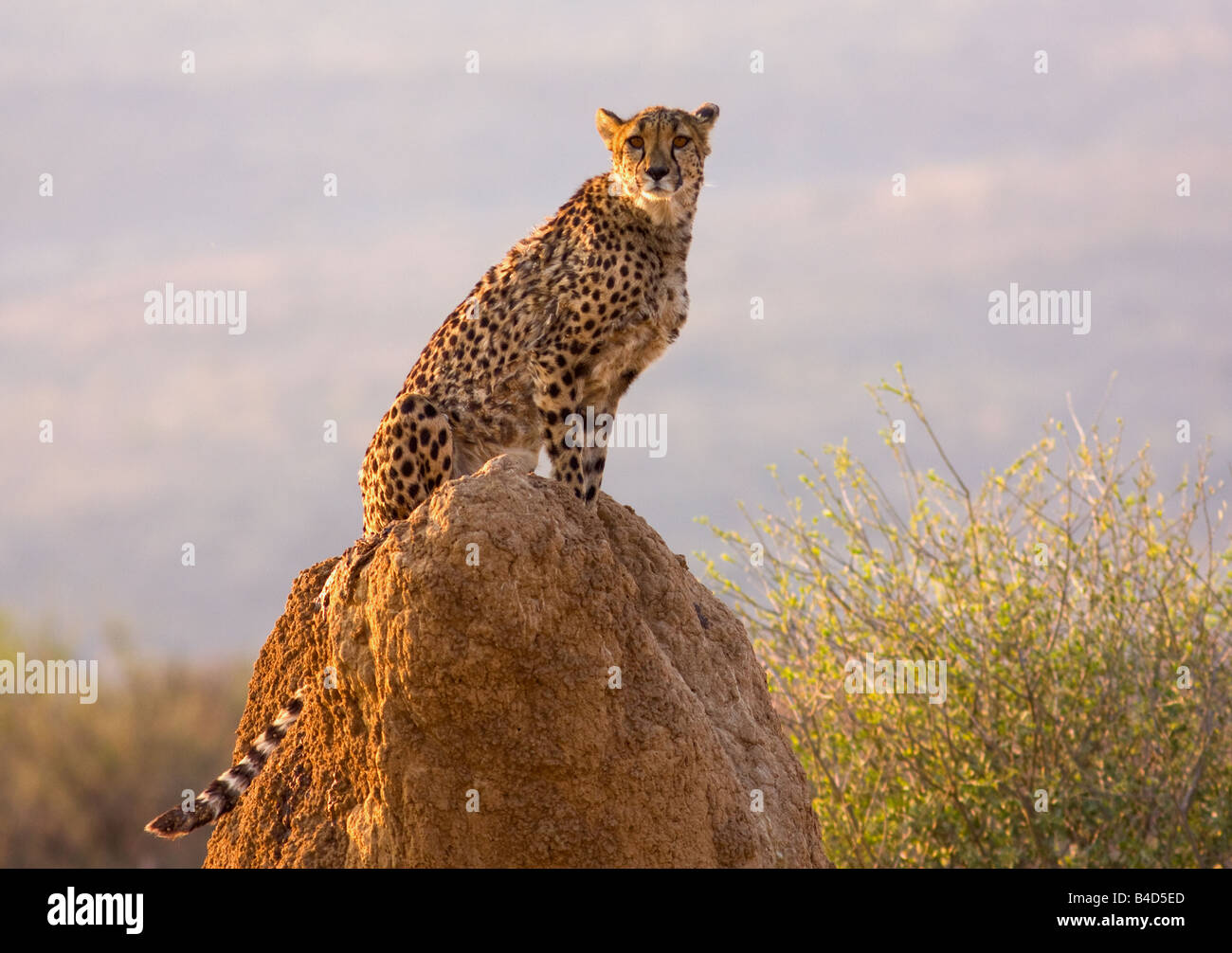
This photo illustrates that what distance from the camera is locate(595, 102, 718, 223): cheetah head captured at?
591 centimetres

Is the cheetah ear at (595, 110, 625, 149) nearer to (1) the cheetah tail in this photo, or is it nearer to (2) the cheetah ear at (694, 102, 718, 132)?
(2) the cheetah ear at (694, 102, 718, 132)

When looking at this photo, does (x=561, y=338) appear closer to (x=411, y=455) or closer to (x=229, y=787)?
(x=411, y=455)

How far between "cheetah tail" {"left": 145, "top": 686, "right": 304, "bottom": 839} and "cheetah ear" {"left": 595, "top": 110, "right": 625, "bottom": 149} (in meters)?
2.74

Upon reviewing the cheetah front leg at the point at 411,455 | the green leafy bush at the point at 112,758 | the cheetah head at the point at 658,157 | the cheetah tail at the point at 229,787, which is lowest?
the green leafy bush at the point at 112,758

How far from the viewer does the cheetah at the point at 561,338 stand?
5.69m

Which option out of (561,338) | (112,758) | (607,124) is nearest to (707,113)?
(607,124)

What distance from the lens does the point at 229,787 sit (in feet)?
17.2

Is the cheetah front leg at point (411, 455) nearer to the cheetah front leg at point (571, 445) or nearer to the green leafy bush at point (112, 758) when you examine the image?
the cheetah front leg at point (571, 445)

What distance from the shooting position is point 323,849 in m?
4.94

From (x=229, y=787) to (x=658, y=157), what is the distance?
309 cm

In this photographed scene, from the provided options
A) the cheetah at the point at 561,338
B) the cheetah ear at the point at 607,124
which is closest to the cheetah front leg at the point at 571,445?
the cheetah at the point at 561,338

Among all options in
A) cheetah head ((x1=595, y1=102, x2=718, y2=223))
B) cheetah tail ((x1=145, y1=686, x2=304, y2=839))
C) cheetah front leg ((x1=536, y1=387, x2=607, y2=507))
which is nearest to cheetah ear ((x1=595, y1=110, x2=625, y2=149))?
cheetah head ((x1=595, y1=102, x2=718, y2=223))
